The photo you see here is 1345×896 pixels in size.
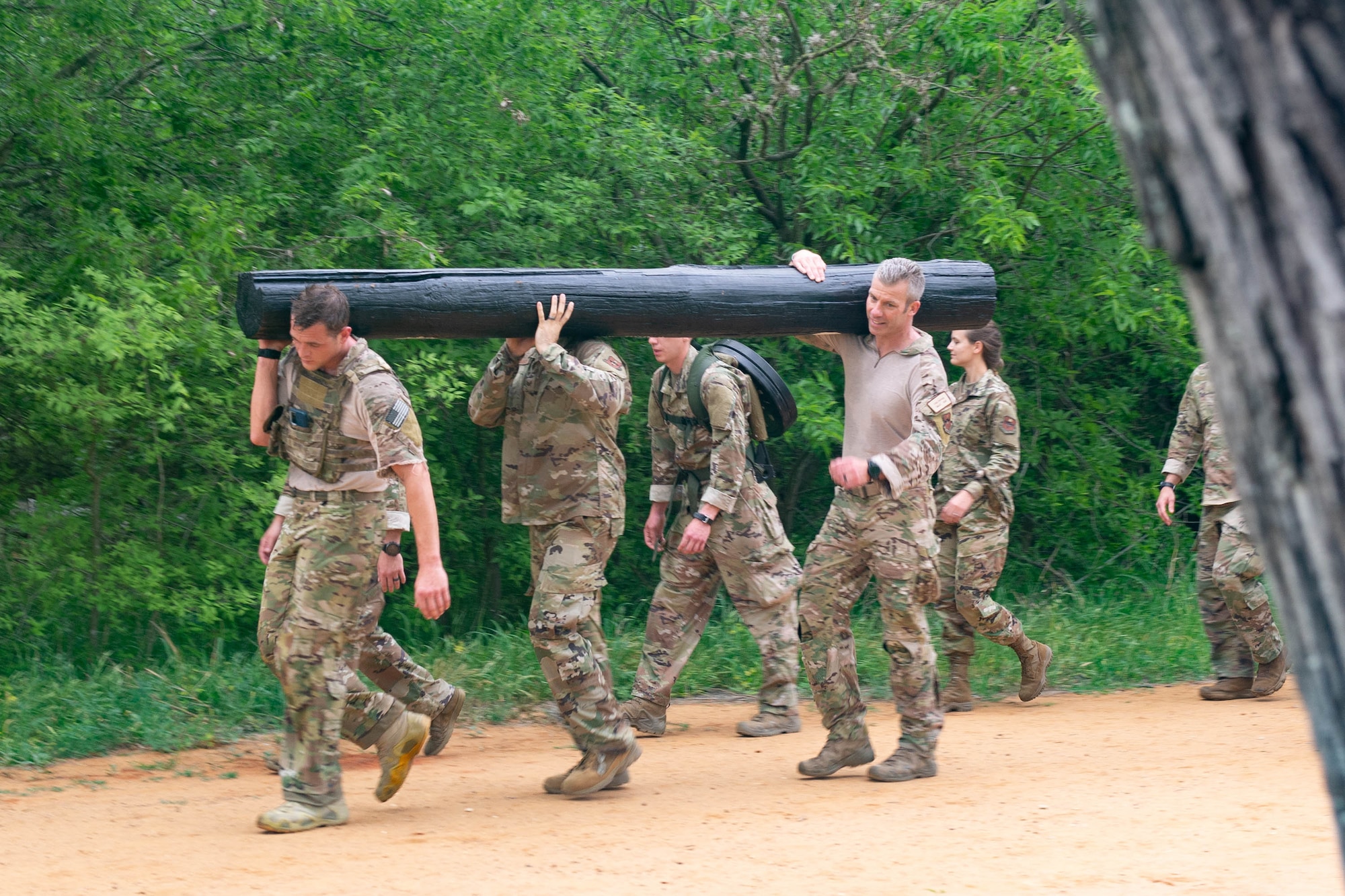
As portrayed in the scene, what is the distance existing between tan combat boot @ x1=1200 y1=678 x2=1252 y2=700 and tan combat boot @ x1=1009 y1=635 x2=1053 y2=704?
99cm

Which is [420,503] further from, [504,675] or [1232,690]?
[1232,690]

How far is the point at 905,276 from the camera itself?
544 cm

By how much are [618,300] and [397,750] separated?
210 centimetres

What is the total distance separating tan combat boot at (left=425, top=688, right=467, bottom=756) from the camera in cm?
630

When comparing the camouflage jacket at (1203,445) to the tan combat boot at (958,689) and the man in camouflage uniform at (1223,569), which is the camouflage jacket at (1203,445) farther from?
the tan combat boot at (958,689)

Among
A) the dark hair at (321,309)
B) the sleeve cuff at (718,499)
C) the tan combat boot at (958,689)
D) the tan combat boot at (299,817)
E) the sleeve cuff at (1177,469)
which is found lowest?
the tan combat boot at (299,817)

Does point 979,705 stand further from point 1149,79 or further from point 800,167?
point 1149,79

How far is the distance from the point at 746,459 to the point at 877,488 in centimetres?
162

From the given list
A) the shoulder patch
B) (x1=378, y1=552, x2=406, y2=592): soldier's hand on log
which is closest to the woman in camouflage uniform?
the shoulder patch

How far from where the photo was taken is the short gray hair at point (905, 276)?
543cm

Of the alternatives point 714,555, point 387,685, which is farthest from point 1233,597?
point 387,685

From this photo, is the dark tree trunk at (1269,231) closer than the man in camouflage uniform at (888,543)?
Yes

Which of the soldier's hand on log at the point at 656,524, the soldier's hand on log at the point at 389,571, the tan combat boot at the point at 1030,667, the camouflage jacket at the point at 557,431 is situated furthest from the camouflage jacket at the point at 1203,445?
the soldier's hand on log at the point at 389,571

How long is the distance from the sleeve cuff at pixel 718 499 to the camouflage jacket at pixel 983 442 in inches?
59.5
